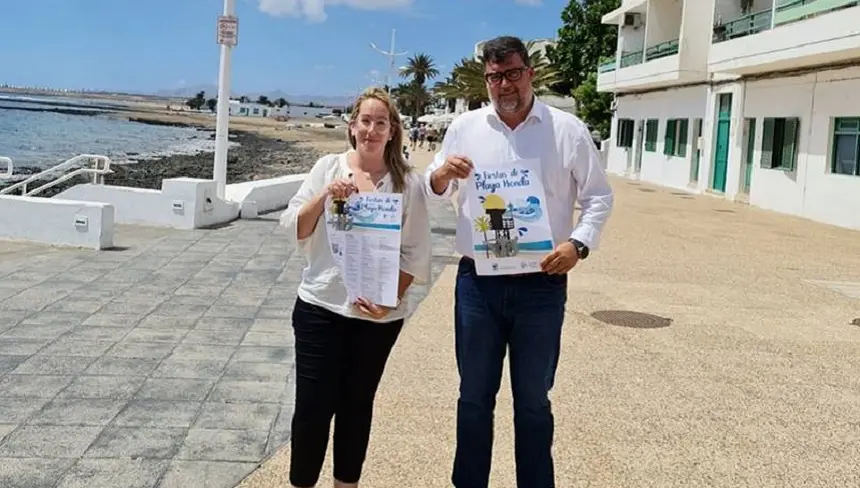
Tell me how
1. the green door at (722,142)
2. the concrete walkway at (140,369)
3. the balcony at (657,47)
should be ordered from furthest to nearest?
the balcony at (657,47)
the green door at (722,142)
the concrete walkway at (140,369)

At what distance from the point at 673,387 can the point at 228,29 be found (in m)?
9.75

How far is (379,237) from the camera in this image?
3121 mm

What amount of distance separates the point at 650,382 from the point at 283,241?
265 inches

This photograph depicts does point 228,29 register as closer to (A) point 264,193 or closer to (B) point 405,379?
(A) point 264,193

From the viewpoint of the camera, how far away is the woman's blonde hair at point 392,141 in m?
3.21

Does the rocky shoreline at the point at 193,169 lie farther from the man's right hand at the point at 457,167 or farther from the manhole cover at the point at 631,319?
the man's right hand at the point at 457,167

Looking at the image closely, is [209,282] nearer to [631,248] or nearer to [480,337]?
[480,337]

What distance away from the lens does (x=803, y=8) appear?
1747 centimetres

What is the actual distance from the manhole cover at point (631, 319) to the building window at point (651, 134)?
23.6m

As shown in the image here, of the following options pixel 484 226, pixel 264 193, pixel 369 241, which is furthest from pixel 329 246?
pixel 264 193

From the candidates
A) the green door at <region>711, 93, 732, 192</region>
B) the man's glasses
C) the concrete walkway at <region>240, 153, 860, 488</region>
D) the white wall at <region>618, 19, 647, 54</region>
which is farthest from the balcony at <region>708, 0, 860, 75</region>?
the man's glasses

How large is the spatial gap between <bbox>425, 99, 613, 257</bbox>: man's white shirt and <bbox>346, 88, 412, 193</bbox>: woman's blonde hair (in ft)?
0.35

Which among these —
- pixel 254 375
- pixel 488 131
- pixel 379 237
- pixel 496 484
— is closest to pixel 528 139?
pixel 488 131

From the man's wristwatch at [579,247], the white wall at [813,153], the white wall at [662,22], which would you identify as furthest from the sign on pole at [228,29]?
the white wall at [662,22]
